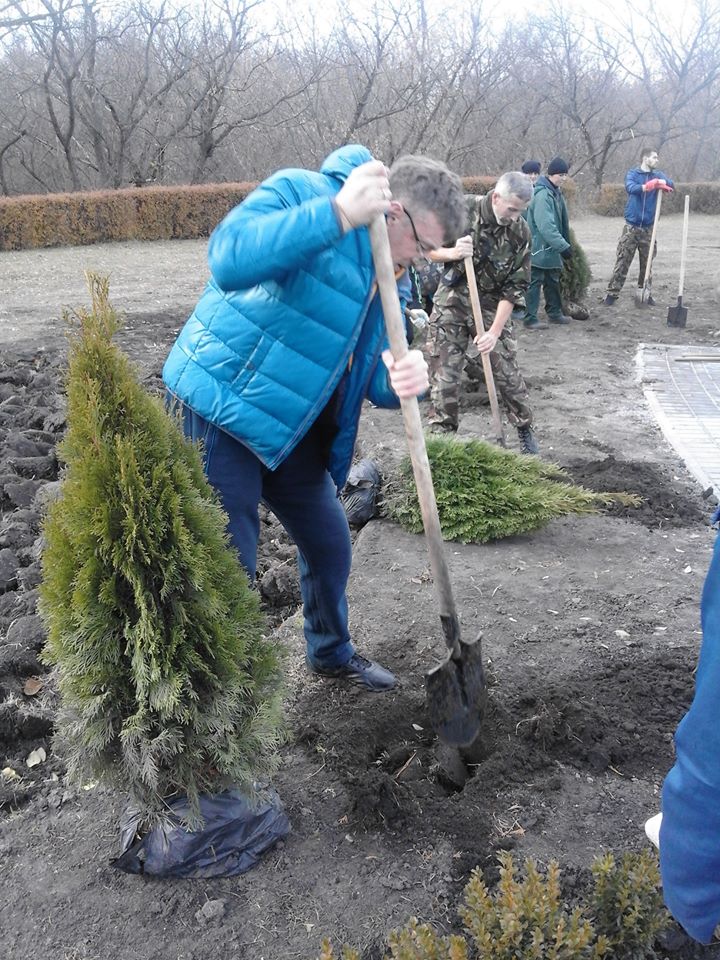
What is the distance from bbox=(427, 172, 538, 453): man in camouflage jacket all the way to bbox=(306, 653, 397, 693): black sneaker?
3.09m

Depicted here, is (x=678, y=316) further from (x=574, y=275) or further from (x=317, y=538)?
(x=317, y=538)

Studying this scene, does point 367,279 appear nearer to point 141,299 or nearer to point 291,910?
point 291,910

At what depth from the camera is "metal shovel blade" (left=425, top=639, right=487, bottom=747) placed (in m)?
2.95

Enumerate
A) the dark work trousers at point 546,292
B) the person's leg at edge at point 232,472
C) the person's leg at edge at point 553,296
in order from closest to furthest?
the person's leg at edge at point 232,472 < the dark work trousers at point 546,292 < the person's leg at edge at point 553,296

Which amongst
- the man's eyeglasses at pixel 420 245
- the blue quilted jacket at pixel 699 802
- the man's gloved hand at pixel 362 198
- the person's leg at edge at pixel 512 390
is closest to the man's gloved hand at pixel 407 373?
the man's eyeglasses at pixel 420 245

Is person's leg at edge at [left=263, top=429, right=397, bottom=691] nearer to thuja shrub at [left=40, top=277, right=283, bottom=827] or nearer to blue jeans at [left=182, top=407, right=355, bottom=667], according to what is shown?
blue jeans at [left=182, top=407, right=355, bottom=667]

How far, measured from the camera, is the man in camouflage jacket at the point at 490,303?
5.98m

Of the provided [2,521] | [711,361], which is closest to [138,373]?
[2,521]

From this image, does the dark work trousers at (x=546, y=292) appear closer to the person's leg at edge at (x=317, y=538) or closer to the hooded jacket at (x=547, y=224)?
the hooded jacket at (x=547, y=224)

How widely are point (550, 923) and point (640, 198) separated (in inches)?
460

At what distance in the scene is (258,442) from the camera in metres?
2.67

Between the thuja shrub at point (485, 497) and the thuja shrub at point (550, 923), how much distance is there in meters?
2.69

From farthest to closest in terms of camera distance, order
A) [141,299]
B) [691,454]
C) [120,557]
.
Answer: [141,299], [691,454], [120,557]

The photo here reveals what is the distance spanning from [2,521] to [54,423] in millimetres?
1526
